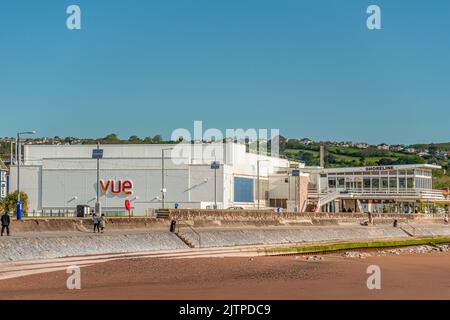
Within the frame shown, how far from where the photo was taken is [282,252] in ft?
172

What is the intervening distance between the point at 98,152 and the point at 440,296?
38113 mm

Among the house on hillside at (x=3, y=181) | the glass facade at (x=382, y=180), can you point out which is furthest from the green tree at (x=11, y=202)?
the glass facade at (x=382, y=180)

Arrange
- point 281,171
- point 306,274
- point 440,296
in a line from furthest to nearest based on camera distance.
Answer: point 281,171 → point 306,274 → point 440,296

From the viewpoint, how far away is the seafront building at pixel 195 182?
9850cm

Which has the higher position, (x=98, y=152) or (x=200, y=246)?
(x=98, y=152)

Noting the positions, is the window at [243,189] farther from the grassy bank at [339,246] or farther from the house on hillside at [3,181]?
the grassy bank at [339,246]

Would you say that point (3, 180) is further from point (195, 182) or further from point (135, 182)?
point (195, 182)

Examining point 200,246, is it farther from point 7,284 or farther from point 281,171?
point 281,171

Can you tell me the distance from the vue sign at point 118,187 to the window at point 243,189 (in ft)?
45.9

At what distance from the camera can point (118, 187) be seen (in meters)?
98.9

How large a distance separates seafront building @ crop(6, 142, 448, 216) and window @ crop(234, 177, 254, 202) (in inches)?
5.2

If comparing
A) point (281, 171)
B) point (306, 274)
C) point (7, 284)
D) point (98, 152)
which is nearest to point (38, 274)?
point (7, 284)

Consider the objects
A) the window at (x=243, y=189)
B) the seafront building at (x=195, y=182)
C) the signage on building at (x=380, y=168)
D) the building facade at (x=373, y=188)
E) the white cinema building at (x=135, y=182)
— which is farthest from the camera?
the signage on building at (x=380, y=168)
